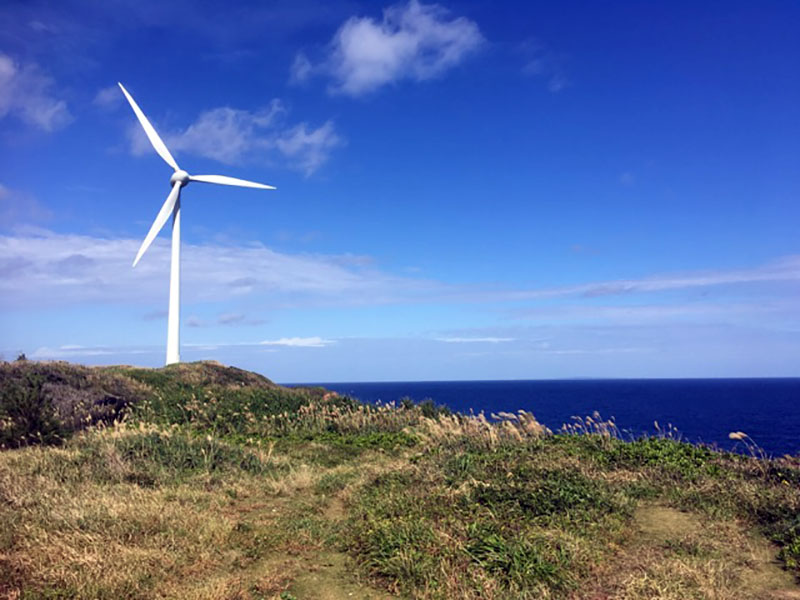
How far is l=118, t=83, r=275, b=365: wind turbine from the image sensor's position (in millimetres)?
41531

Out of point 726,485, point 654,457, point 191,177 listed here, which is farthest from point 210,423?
point 191,177

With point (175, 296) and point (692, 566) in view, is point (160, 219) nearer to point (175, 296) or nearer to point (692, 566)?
point (175, 296)

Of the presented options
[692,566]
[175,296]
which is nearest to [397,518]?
[692,566]

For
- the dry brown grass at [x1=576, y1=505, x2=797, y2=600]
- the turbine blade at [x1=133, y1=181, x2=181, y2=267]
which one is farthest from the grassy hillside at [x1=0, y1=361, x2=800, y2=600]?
the turbine blade at [x1=133, y1=181, x2=181, y2=267]

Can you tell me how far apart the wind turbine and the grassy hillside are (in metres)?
26.9

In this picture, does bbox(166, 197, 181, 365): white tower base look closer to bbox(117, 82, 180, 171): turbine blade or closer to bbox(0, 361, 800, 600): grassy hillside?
bbox(117, 82, 180, 171): turbine blade

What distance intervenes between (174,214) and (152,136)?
23.0ft

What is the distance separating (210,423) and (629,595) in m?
17.4

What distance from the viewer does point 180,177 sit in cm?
4425

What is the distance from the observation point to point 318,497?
36.3ft

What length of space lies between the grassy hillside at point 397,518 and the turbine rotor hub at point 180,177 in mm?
31097

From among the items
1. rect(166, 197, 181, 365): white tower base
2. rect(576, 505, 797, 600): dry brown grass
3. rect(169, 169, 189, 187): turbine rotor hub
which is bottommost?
rect(576, 505, 797, 600): dry brown grass

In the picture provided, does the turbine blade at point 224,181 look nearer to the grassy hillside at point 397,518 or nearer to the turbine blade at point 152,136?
the turbine blade at point 152,136

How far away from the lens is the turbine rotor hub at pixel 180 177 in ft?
145
